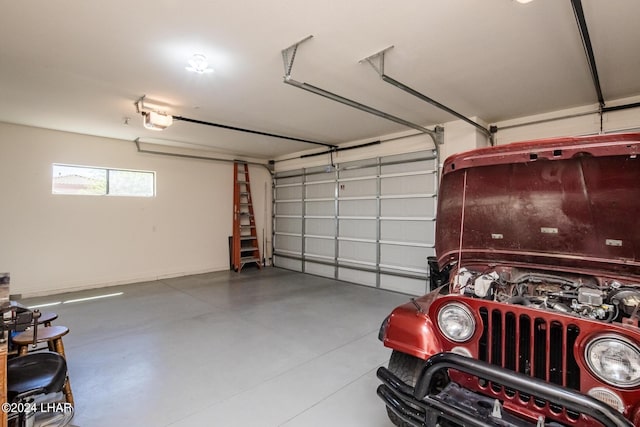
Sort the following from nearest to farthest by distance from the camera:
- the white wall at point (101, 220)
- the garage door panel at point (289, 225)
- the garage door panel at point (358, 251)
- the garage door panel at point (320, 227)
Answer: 1. the white wall at point (101, 220)
2. the garage door panel at point (358, 251)
3. the garage door panel at point (320, 227)
4. the garage door panel at point (289, 225)

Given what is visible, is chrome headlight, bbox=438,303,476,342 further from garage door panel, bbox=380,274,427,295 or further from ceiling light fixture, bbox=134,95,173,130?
ceiling light fixture, bbox=134,95,173,130

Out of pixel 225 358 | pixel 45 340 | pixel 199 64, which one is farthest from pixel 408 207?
pixel 45 340

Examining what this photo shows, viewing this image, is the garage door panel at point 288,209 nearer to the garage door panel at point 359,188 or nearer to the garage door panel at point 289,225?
the garage door panel at point 289,225


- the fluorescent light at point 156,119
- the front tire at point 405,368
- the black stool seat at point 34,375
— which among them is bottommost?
the black stool seat at point 34,375

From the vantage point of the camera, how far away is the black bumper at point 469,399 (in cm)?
104

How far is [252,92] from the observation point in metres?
3.73

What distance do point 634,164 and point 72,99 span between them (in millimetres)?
5504

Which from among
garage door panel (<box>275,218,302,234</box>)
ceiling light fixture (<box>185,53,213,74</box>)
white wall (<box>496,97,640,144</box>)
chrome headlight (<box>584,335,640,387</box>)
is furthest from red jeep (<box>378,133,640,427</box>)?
garage door panel (<box>275,218,302,234</box>)

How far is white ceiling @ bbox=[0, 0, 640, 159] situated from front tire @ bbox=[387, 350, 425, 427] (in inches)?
90.9

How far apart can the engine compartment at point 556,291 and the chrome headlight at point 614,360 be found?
0.69 ft

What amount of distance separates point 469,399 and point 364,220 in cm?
492

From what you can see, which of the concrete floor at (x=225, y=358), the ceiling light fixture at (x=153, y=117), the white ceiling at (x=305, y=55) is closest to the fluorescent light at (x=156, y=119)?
the ceiling light fixture at (x=153, y=117)

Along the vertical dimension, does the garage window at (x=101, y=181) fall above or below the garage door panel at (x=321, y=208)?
above

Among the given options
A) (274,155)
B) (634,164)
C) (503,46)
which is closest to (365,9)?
(503,46)
